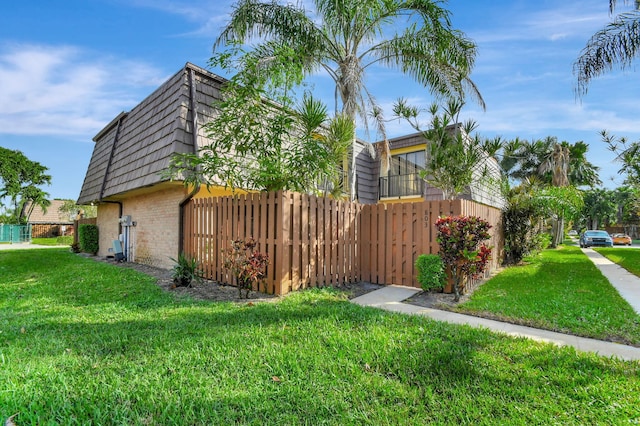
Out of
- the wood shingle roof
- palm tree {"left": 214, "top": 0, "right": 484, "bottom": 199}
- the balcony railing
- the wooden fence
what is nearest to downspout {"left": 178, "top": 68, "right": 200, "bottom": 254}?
the wood shingle roof

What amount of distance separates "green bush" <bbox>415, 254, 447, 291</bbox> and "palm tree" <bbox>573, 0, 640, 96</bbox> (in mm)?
7956

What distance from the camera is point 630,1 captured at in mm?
8820

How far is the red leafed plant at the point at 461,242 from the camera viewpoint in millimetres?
5883

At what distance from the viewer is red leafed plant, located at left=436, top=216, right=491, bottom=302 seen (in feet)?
19.3

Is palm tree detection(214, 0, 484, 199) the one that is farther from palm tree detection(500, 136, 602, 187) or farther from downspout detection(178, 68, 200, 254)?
palm tree detection(500, 136, 602, 187)

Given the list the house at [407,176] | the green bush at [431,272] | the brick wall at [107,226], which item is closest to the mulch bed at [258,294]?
the green bush at [431,272]

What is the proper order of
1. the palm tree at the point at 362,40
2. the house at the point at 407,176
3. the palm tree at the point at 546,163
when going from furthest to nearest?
1. the palm tree at the point at 546,163
2. the house at the point at 407,176
3. the palm tree at the point at 362,40

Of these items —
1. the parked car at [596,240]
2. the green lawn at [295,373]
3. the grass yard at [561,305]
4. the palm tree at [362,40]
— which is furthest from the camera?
the parked car at [596,240]

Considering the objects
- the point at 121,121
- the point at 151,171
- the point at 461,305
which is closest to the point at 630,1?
the point at 461,305

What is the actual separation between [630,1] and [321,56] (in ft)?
29.4

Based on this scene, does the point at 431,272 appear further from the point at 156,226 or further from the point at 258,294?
the point at 156,226

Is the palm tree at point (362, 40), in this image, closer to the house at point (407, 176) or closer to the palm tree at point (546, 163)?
the house at point (407, 176)

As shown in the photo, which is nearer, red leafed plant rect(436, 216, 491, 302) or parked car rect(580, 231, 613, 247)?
red leafed plant rect(436, 216, 491, 302)

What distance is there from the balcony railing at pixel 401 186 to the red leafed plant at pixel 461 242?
27.4 ft
